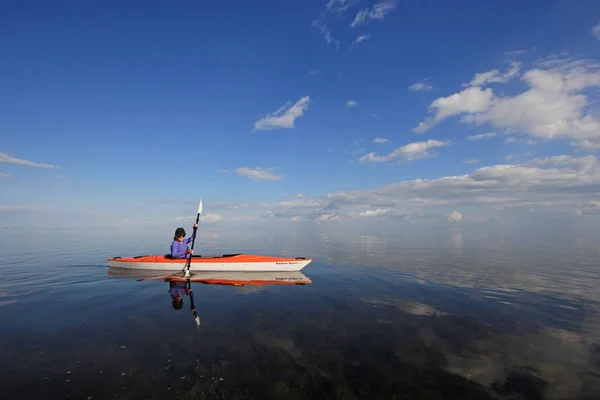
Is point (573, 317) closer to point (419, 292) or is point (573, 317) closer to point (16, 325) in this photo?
point (419, 292)

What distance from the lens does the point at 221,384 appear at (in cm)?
750

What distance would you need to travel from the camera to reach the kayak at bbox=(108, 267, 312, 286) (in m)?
21.5

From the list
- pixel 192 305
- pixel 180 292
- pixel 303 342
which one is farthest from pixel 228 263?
pixel 303 342

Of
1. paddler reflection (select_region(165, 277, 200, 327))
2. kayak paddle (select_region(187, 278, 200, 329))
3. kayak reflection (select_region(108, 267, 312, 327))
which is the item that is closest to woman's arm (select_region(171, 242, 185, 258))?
kayak reflection (select_region(108, 267, 312, 327))

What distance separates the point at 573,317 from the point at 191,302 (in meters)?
19.7

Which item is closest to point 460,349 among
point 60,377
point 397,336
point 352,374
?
point 397,336

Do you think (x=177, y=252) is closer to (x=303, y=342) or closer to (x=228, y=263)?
(x=228, y=263)

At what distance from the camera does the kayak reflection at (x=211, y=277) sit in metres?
20.7

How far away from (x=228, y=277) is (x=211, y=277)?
1.38 m

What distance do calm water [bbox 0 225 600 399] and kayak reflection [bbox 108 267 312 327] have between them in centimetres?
128

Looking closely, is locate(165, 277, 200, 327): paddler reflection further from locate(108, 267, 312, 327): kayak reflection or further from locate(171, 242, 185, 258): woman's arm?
locate(171, 242, 185, 258): woman's arm

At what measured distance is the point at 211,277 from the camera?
2320 centimetres

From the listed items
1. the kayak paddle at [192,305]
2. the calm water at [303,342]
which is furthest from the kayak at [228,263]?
the calm water at [303,342]

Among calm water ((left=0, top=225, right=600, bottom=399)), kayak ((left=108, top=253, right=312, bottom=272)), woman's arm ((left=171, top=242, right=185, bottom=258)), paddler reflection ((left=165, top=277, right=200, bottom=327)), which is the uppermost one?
woman's arm ((left=171, top=242, right=185, bottom=258))
